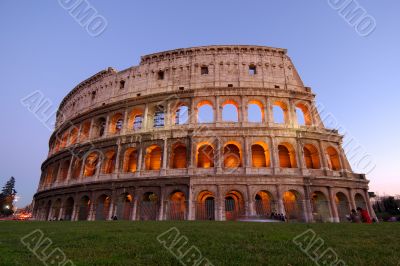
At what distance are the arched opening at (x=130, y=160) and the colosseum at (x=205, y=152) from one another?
0.11 metres

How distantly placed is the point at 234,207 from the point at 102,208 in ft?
40.3

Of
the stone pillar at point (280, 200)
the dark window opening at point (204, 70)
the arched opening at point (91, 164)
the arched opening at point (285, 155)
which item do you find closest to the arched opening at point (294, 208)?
the stone pillar at point (280, 200)

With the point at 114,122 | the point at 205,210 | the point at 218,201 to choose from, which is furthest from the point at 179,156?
the point at 114,122

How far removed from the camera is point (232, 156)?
936 inches

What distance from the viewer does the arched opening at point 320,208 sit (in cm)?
2112

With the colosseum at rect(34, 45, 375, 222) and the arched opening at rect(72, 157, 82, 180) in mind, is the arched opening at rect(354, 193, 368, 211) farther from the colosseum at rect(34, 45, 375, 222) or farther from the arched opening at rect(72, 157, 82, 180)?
the arched opening at rect(72, 157, 82, 180)

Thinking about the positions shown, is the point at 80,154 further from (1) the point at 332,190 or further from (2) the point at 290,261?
(2) the point at 290,261

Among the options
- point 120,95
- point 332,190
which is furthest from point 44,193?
point 332,190

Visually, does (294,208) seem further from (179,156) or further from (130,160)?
(130,160)

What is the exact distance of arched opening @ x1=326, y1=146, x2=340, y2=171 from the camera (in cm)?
2443

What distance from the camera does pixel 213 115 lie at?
23.8m

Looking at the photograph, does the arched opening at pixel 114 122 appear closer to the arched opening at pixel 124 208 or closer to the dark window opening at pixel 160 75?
the dark window opening at pixel 160 75

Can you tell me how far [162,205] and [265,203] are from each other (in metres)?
8.70

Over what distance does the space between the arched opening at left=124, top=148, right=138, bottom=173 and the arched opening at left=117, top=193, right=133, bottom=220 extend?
2.84m
